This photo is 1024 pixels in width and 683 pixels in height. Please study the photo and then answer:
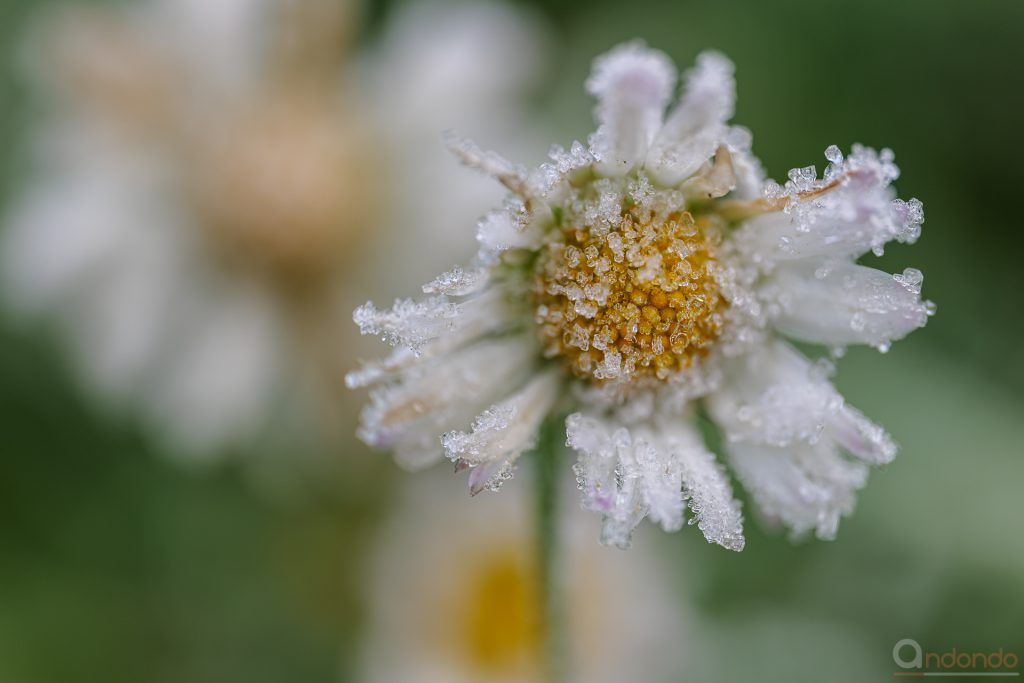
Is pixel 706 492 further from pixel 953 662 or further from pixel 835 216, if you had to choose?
pixel 953 662

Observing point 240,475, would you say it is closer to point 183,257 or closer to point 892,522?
point 183,257

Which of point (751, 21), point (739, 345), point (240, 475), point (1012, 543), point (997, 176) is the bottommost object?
point (739, 345)

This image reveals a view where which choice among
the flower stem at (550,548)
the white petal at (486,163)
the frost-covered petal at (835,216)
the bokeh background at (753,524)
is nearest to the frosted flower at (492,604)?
the bokeh background at (753,524)

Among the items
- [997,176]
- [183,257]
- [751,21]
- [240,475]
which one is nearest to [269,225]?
[183,257]

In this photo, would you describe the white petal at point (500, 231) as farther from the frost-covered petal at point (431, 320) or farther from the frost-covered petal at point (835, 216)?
the frost-covered petal at point (835, 216)

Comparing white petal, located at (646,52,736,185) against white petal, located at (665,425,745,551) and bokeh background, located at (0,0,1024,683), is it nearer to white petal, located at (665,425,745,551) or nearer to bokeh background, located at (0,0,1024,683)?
white petal, located at (665,425,745,551)

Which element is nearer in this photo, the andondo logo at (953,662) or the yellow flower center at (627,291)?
the yellow flower center at (627,291)
